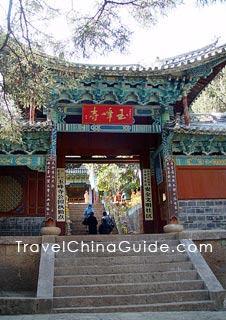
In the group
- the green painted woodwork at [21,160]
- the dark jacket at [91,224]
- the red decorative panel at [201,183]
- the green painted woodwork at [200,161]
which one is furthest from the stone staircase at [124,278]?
the dark jacket at [91,224]

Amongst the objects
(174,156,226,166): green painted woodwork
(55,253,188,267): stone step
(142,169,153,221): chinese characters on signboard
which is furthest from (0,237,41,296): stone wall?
(174,156,226,166): green painted woodwork

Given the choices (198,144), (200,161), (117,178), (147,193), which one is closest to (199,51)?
(198,144)

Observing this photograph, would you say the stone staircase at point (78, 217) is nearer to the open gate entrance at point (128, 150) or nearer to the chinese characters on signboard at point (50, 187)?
the open gate entrance at point (128, 150)

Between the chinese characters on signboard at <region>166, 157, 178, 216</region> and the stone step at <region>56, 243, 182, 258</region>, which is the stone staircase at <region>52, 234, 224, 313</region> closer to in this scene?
the stone step at <region>56, 243, 182, 258</region>

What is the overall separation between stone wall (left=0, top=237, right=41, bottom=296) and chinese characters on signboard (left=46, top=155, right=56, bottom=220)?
85 cm

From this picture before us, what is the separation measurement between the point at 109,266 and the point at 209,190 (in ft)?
12.8

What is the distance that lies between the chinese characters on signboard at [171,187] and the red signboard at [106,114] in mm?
1527

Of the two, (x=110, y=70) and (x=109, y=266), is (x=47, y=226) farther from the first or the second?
(x=110, y=70)

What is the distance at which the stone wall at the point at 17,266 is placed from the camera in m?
7.10

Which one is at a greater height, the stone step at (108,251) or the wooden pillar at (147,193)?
the wooden pillar at (147,193)

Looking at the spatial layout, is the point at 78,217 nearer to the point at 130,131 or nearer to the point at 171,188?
the point at 130,131

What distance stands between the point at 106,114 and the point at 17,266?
426 centimetres

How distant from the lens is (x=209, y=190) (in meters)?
9.23

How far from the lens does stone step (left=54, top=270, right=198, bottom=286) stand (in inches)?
244
